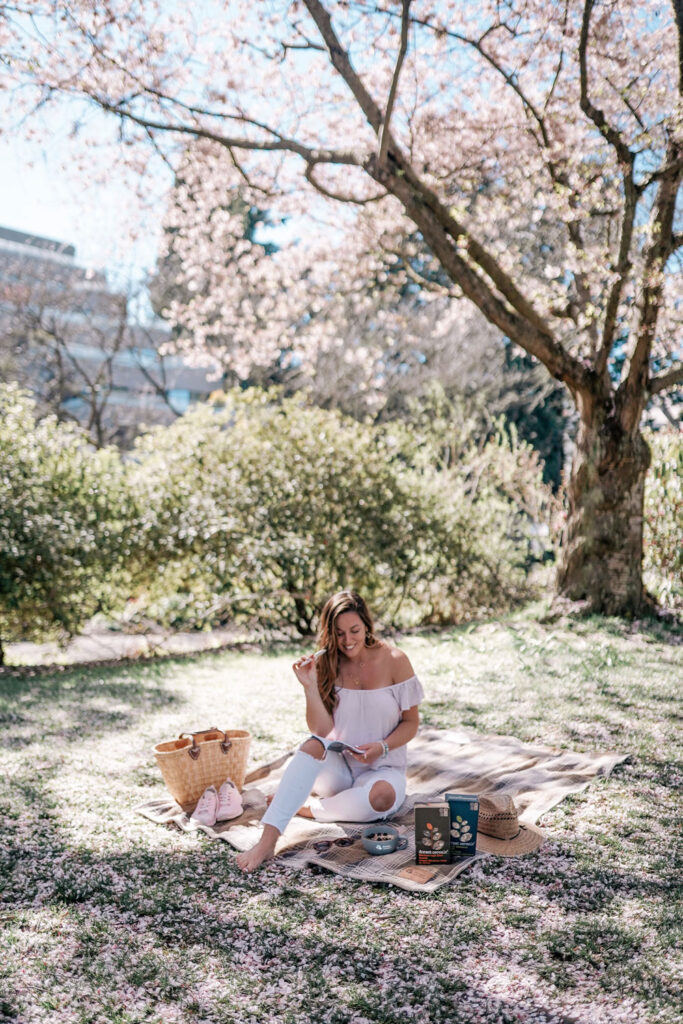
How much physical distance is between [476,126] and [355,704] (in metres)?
6.89

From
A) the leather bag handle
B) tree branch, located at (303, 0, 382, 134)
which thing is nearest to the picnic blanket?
the leather bag handle

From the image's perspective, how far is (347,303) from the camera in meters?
17.3

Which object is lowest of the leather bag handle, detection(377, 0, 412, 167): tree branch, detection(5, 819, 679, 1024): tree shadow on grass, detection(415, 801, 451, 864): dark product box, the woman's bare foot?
detection(5, 819, 679, 1024): tree shadow on grass

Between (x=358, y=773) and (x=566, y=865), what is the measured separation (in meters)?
0.96

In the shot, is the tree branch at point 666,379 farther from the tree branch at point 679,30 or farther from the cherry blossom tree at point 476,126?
the tree branch at point 679,30

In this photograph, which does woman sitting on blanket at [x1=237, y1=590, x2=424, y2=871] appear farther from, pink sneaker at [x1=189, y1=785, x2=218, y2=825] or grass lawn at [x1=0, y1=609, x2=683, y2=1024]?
grass lawn at [x1=0, y1=609, x2=683, y2=1024]

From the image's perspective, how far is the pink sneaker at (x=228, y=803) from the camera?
3.66 m

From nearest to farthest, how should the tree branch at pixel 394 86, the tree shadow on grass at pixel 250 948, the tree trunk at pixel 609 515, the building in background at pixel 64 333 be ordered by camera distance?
the tree shadow on grass at pixel 250 948 < the tree branch at pixel 394 86 < the tree trunk at pixel 609 515 < the building in background at pixel 64 333

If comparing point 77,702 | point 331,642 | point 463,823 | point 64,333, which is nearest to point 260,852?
point 463,823

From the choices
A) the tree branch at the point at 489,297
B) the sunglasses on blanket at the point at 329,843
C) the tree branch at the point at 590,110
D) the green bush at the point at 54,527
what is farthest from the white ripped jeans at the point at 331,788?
the tree branch at the point at 590,110

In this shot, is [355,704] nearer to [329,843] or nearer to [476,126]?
[329,843]

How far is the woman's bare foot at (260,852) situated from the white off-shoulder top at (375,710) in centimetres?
61

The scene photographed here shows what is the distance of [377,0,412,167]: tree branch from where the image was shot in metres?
5.72

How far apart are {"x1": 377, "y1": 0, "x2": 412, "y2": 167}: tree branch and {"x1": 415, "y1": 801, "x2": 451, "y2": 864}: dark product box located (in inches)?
190
